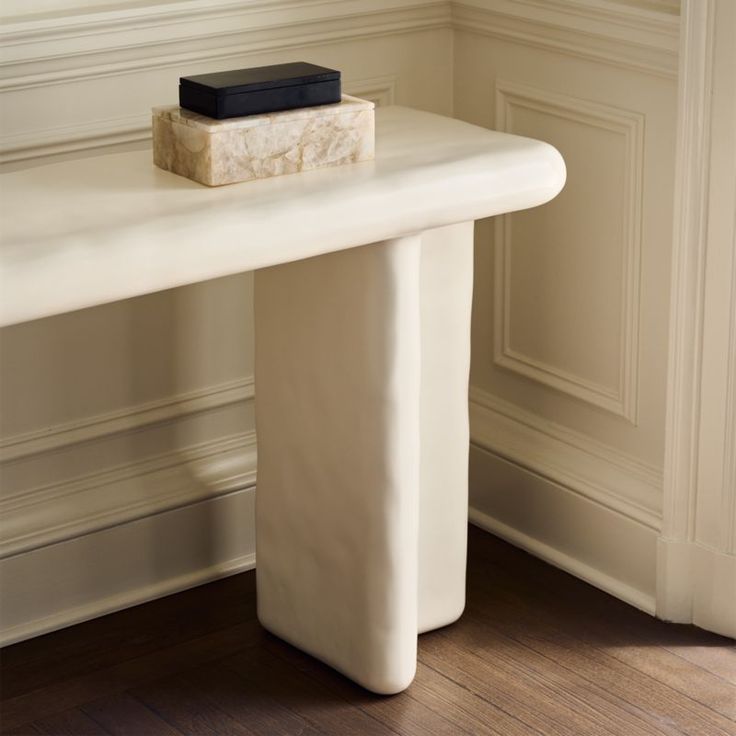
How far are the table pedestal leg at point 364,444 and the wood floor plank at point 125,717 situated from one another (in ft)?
0.89

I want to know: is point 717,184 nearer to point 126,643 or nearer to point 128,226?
point 128,226

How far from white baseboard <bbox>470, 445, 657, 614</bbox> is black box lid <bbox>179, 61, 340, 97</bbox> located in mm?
960

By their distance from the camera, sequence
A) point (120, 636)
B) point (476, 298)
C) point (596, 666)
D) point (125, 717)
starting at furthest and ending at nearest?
point (476, 298)
point (120, 636)
point (596, 666)
point (125, 717)

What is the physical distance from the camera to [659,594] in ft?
7.43

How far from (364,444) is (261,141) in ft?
1.54

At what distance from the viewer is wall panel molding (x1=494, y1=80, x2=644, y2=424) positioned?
220cm

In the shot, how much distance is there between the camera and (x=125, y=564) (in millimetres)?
2314

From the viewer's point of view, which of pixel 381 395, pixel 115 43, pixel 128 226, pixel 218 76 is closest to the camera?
pixel 128 226

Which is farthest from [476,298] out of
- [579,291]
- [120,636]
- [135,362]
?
[120,636]

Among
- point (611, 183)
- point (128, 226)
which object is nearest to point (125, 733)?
point (128, 226)

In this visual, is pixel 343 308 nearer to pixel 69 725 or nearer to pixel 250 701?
pixel 250 701

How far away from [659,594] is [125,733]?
89cm

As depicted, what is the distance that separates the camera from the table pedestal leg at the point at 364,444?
1.92 meters

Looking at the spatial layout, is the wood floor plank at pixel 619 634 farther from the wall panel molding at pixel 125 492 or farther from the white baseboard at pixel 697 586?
the wall panel molding at pixel 125 492
